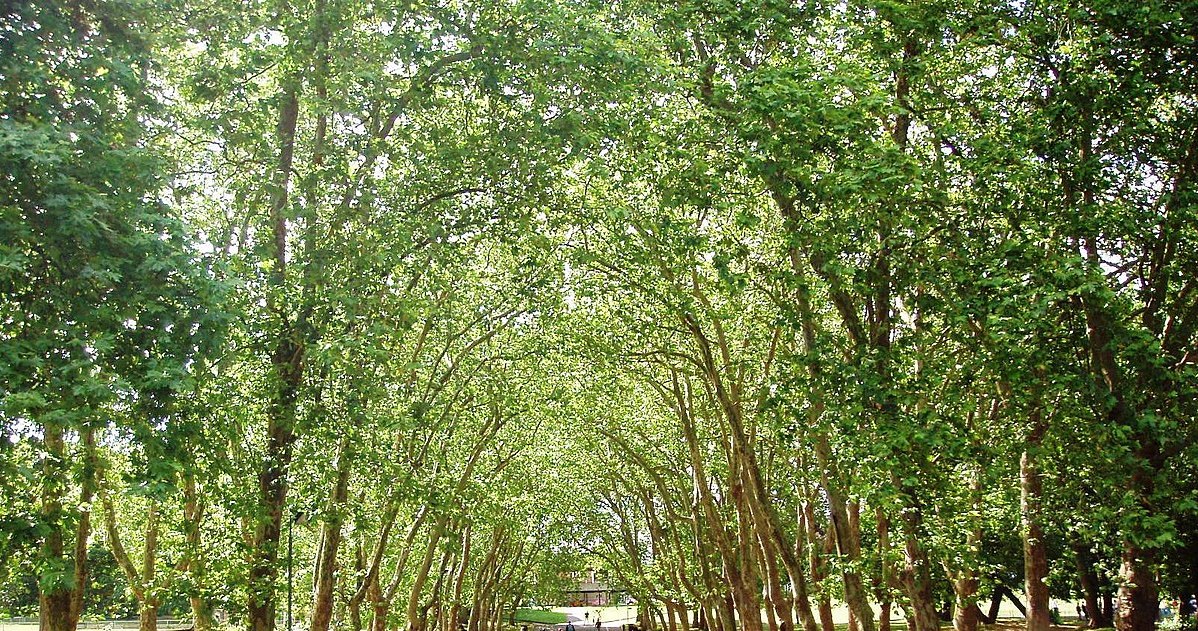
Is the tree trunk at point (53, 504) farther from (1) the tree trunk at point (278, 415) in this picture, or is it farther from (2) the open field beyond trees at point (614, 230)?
(1) the tree trunk at point (278, 415)

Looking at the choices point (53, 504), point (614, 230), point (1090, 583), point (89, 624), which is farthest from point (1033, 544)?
point (89, 624)

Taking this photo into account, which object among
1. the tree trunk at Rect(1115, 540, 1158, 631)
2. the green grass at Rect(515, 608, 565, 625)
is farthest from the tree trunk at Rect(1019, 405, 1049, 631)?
the green grass at Rect(515, 608, 565, 625)

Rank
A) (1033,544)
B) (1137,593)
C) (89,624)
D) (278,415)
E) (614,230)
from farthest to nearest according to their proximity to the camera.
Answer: (89,624)
(1033,544)
(1137,593)
(614,230)
(278,415)

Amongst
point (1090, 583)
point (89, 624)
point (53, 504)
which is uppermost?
point (53, 504)

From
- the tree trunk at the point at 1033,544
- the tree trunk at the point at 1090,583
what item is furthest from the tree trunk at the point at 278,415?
the tree trunk at the point at 1090,583

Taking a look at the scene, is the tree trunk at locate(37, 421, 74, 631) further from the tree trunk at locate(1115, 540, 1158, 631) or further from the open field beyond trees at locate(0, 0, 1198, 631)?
the tree trunk at locate(1115, 540, 1158, 631)

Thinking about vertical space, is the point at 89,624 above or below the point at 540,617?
above

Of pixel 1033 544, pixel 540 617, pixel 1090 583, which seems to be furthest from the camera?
pixel 540 617

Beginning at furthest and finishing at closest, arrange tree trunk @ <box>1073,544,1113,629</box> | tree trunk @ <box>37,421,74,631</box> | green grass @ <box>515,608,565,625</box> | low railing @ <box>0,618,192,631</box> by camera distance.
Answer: green grass @ <box>515,608,565,625</box>
low railing @ <box>0,618,192,631</box>
tree trunk @ <box>1073,544,1113,629</box>
tree trunk @ <box>37,421,74,631</box>

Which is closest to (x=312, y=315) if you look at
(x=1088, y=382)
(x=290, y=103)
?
(x=290, y=103)

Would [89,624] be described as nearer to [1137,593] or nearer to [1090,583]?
[1090,583]

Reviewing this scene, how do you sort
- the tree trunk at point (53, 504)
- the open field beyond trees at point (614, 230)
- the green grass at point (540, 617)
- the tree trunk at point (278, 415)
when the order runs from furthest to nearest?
the green grass at point (540, 617) → the tree trunk at point (278, 415) → the open field beyond trees at point (614, 230) → the tree trunk at point (53, 504)

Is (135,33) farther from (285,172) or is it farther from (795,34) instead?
(795,34)

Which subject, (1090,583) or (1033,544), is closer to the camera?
(1033,544)
